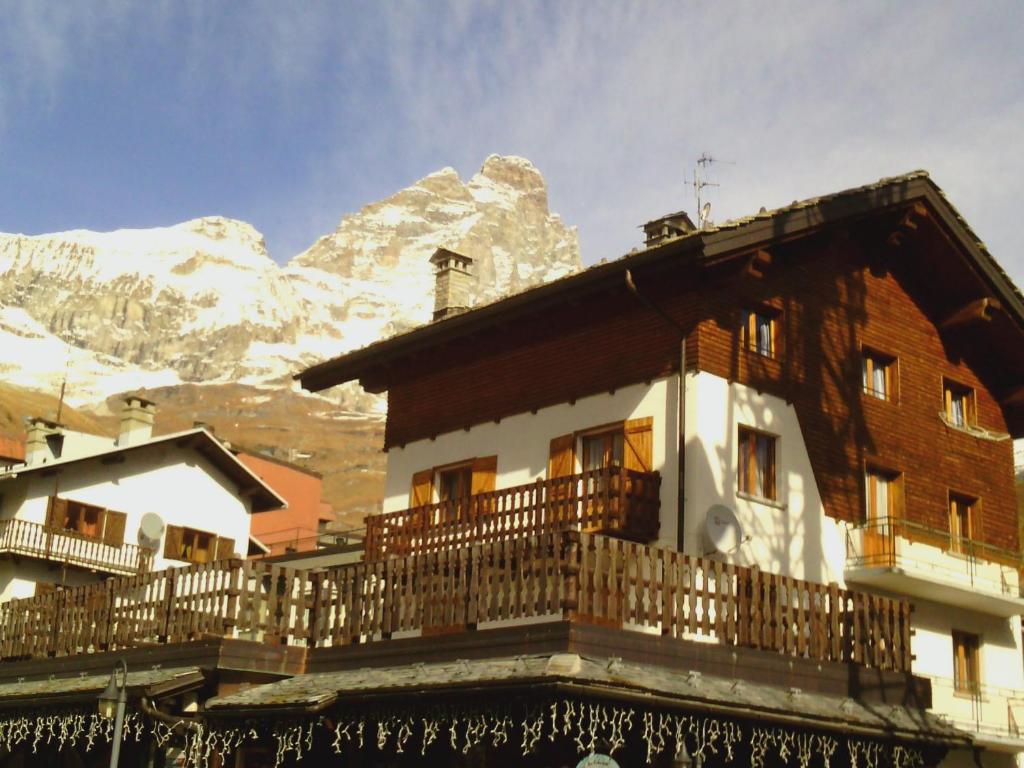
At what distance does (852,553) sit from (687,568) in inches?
249

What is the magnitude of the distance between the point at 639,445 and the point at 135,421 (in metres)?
27.5

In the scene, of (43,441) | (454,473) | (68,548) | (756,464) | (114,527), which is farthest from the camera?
(43,441)

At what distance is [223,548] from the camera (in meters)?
45.6

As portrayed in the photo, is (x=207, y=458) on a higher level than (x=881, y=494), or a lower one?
higher

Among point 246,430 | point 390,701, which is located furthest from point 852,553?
point 246,430

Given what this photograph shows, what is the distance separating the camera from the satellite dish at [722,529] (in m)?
20.5

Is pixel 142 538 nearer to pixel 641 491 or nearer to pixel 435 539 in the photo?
pixel 435 539

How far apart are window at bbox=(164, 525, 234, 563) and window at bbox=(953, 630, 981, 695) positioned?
2608cm

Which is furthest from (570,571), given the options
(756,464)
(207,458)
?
(207,458)

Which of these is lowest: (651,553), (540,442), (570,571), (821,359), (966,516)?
(570,571)

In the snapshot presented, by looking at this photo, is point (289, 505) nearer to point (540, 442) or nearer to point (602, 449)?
point (540, 442)

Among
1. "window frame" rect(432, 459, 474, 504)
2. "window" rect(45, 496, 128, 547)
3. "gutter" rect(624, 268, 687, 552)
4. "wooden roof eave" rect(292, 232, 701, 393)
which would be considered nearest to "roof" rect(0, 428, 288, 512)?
"window" rect(45, 496, 128, 547)

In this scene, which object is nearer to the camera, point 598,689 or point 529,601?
point 598,689

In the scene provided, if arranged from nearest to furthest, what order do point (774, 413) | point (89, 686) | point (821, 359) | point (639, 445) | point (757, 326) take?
point (89, 686) → point (639, 445) → point (774, 413) → point (757, 326) → point (821, 359)
